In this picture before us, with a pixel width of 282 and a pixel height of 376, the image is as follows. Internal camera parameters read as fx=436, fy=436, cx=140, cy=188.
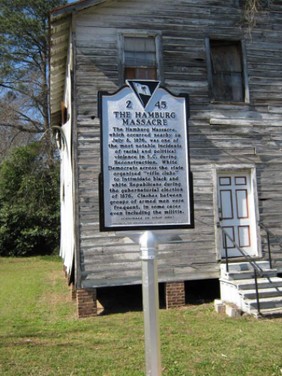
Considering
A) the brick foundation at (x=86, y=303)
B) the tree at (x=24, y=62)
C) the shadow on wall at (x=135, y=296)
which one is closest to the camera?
the brick foundation at (x=86, y=303)

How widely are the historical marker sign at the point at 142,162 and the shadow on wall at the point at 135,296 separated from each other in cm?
515

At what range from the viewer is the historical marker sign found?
15.3ft

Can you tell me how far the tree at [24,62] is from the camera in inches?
1048

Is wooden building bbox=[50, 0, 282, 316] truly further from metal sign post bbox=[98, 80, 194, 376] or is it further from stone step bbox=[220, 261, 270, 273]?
metal sign post bbox=[98, 80, 194, 376]

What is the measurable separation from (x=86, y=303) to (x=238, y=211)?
4.02 m

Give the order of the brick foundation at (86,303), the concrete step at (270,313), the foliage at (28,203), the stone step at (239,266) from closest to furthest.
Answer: the concrete step at (270,313), the brick foundation at (86,303), the stone step at (239,266), the foliage at (28,203)

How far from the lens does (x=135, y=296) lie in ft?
35.9

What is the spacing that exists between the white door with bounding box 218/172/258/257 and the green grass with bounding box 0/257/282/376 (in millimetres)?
1690

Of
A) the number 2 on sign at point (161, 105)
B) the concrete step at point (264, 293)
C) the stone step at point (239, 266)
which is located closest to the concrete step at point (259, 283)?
the concrete step at point (264, 293)

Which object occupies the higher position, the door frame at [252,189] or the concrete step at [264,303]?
the door frame at [252,189]

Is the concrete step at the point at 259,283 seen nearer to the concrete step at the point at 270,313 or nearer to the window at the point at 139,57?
the concrete step at the point at 270,313

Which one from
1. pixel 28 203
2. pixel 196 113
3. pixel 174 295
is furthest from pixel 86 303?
pixel 28 203

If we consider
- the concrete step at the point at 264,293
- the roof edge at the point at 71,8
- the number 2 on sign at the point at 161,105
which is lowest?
the concrete step at the point at 264,293

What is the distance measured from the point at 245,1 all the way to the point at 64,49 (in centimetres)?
465
